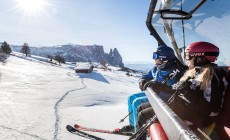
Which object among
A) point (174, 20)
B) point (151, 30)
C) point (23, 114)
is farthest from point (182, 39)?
point (23, 114)

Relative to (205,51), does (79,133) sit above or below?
below

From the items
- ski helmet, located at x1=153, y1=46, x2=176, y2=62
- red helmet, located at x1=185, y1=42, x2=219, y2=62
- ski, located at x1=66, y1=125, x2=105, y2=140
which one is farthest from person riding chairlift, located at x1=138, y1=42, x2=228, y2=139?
ski, located at x1=66, y1=125, x2=105, y2=140

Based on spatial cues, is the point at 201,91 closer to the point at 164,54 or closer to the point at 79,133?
the point at 164,54

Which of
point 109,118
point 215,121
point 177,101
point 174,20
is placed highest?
point 174,20

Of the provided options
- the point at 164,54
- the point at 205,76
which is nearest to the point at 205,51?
the point at 205,76

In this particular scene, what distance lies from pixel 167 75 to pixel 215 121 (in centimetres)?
195

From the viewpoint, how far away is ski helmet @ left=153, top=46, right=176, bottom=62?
4.49 m

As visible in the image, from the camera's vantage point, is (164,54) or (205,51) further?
(164,54)

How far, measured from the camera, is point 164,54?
450 centimetres

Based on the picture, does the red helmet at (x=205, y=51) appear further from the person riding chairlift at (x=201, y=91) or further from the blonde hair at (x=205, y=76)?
the blonde hair at (x=205, y=76)

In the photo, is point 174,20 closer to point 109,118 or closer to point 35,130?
point 109,118

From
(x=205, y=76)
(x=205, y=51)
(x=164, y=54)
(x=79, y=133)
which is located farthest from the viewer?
(x=164, y=54)

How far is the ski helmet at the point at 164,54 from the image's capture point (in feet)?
14.7

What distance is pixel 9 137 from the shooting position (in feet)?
11.9
